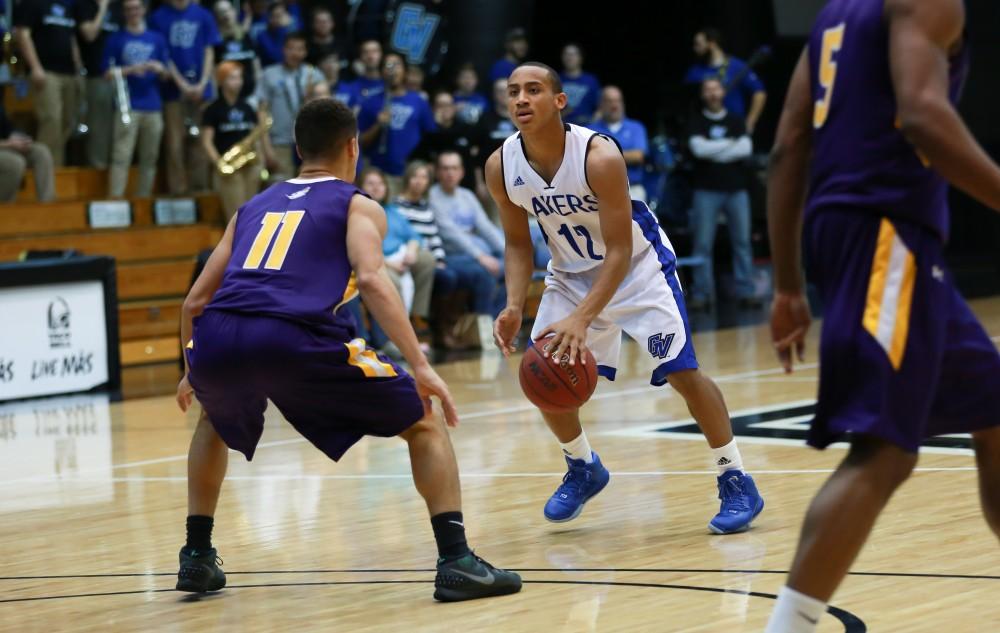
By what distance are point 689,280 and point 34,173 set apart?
709cm

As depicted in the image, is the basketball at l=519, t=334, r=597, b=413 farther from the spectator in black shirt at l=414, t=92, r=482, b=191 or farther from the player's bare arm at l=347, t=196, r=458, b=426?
the spectator in black shirt at l=414, t=92, r=482, b=191

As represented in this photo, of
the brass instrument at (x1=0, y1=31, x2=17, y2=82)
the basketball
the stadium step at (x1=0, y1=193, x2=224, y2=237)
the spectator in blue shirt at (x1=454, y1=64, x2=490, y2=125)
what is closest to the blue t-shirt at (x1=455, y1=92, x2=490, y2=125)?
the spectator in blue shirt at (x1=454, y1=64, x2=490, y2=125)

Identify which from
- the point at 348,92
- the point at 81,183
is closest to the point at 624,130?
the point at 348,92

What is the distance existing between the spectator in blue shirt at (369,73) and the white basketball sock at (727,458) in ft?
29.8

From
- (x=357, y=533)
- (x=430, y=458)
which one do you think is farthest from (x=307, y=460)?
(x=430, y=458)

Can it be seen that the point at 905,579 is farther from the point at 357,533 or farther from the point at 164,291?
the point at 164,291

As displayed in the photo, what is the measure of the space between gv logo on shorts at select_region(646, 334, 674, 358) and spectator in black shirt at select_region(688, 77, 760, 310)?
9.64m

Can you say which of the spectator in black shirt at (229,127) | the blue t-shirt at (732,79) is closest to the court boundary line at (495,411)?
the spectator in black shirt at (229,127)

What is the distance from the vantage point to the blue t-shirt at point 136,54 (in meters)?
13.3

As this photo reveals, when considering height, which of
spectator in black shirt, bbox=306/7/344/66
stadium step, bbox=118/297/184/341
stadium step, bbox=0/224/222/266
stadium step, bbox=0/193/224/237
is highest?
spectator in black shirt, bbox=306/7/344/66

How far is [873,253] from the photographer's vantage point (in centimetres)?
312

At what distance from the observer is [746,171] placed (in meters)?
15.4

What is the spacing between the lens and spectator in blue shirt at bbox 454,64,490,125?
14.9 meters

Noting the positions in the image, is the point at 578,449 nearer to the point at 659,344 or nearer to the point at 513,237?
the point at 659,344
